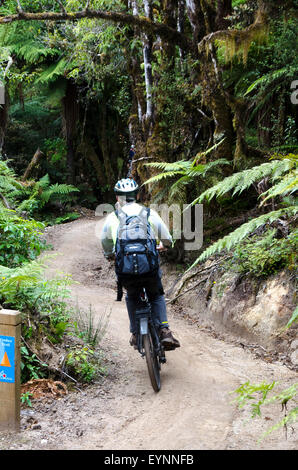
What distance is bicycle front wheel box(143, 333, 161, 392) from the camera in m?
4.34

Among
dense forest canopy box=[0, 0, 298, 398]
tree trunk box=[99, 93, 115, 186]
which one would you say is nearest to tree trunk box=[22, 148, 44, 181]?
tree trunk box=[99, 93, 115, 186]

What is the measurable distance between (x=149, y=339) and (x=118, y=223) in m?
1.23

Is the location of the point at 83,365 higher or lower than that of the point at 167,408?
higher

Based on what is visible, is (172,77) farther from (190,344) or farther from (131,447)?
(131,447)

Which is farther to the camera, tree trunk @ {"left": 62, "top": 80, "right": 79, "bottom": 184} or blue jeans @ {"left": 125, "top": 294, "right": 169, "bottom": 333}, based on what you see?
tree trunk @ {"left": 62, "top": 80, "right": 79, "bottom": 184}

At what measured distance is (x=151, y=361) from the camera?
14.2 feet

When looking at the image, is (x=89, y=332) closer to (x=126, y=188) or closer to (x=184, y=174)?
(x=126, y=188)

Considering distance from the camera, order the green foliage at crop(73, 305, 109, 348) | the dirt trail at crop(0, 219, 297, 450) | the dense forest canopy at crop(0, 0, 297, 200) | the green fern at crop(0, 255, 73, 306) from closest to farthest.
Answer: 1. the dirt trail at crop(0, 219, 297, 450)
2. the green fern at crop(0, 255, 73, 306)
3. the green foliage at crop(73, 305, 109, 348)
4. the dense forest canopy at crop(0, 0, 297, 200)

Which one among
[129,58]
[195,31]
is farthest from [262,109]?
[129,58]

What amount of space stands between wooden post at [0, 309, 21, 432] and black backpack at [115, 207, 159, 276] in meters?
1.17

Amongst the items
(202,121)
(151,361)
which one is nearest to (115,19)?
(202,121)

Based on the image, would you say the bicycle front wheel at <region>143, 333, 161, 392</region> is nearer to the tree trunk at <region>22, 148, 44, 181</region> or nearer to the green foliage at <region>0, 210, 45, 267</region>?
the green foliage at <region>0, 210, 45, 267</region>

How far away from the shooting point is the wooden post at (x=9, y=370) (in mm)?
3512

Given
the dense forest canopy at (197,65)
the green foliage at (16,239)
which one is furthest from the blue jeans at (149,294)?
the dense forest canopy at (197,65)
